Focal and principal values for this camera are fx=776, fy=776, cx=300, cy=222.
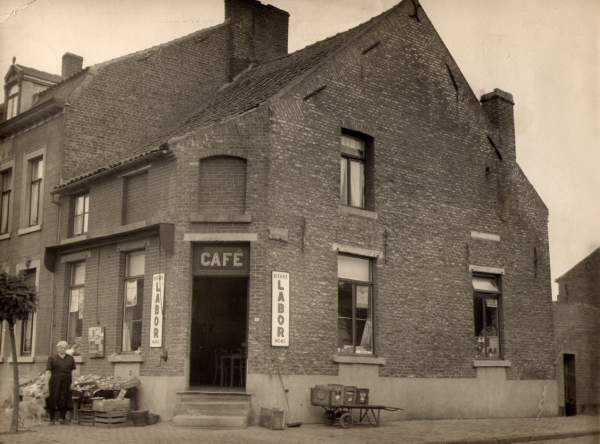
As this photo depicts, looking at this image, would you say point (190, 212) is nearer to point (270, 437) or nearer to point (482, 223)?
point (270, 437)

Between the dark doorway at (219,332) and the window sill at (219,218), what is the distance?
7.72 feet

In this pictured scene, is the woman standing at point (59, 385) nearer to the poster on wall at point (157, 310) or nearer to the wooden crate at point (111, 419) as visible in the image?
the wooden crate at point (111, 419)

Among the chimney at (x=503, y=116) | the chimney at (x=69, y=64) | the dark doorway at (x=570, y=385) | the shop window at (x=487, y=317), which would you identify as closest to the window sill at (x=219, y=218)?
the shop window at (x=487, y=317)

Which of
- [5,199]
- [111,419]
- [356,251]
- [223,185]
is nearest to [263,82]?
[223,185]

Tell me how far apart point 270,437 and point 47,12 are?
324 inches

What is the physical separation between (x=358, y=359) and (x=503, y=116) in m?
8.77

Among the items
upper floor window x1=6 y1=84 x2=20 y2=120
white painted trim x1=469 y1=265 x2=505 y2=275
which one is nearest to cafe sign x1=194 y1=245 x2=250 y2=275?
white painted trim x1=469 y1=265 x2=505 y2=275

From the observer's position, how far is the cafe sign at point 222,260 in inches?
623

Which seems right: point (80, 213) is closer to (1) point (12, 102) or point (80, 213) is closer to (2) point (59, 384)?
(2) point (59, 384)

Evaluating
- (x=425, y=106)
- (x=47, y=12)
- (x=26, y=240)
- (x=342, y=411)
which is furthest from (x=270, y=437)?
(x=26, y=240)

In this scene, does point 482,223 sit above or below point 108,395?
above

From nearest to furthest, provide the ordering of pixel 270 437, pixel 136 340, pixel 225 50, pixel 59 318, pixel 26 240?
pixel 270 437
pixel 136 340
pixel 59 318
pixel 26 240
pixel 225 50

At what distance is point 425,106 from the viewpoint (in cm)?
1947

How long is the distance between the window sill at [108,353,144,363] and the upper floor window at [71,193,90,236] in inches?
146
